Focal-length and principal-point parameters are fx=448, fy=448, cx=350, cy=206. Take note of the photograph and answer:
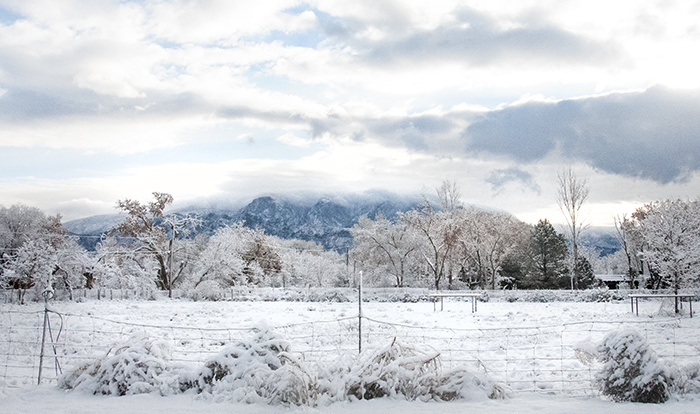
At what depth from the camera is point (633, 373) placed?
534cm

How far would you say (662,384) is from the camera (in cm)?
524

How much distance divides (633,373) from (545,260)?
38.5m

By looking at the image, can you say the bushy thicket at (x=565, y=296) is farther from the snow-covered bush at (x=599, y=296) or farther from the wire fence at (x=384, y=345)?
the wire fence at (x=384, y=345)

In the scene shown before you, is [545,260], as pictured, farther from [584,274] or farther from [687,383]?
[687,383]

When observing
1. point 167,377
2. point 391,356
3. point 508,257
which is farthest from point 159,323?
point 508,257

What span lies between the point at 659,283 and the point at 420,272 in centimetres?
1825

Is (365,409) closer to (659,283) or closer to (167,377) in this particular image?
(167,377)

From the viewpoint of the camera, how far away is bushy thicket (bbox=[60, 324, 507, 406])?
5.33m

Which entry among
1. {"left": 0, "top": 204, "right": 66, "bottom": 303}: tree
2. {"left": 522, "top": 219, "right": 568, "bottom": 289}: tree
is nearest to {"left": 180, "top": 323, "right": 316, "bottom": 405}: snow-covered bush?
{"left": 0, "top": 204, "right": 66, "bottom": 303}: tree

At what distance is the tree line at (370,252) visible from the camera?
22344mm

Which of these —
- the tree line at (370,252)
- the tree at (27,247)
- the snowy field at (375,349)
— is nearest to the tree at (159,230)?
the tree line at (370,252)

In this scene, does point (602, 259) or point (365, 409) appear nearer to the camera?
point (365, 409)

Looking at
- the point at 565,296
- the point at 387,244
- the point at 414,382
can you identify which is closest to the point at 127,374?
the point at 414,382

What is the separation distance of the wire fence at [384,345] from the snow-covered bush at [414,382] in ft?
1.19
